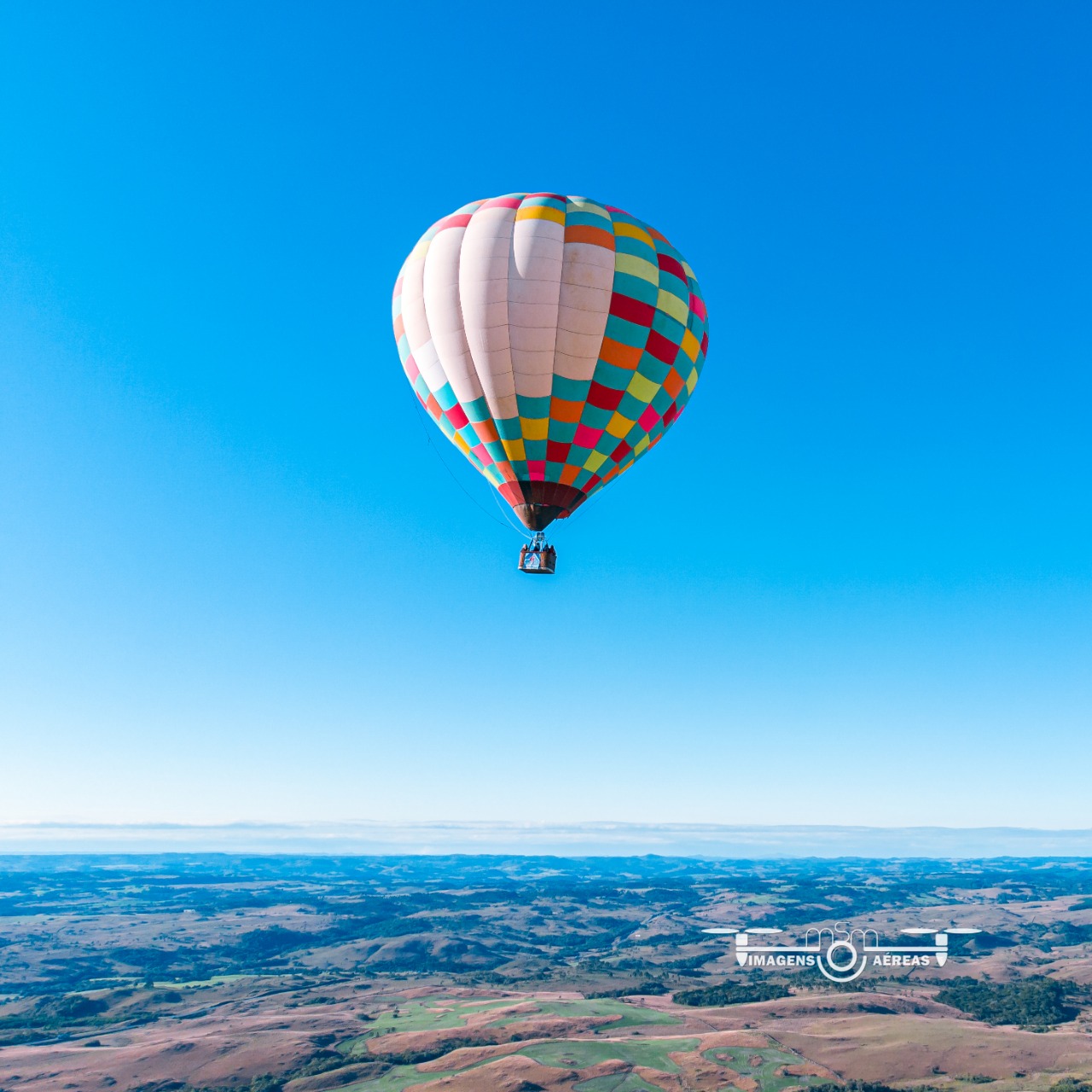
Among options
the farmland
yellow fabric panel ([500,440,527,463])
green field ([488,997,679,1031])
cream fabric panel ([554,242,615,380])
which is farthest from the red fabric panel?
green field ([488,997,679,1031])

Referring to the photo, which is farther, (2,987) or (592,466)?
(2,987)

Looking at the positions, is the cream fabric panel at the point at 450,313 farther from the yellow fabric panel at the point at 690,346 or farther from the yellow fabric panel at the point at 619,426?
the yellow fabric panel at the point at 690,346

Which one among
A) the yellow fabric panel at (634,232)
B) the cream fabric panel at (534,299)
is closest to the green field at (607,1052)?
the cream fabric panel at (534,299)

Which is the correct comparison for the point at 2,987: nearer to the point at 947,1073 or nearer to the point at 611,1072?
the point at 611,1072

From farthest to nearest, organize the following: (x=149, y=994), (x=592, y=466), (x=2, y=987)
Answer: (x=2, y=987)
(x=149, y=994)
(x=592, y=466)

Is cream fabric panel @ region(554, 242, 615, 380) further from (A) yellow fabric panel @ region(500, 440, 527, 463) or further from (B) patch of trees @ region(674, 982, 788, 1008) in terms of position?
(B) patch of trees @ region(674, 982, 788, 1008)

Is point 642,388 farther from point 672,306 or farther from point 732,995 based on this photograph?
point 732,995

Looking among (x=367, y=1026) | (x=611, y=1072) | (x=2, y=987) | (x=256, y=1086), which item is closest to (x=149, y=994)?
(x=2, y=987)
